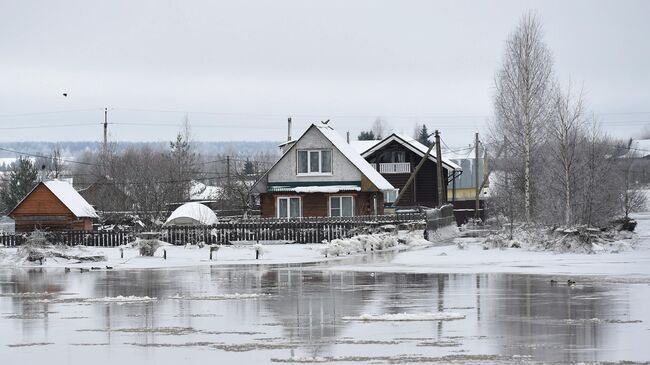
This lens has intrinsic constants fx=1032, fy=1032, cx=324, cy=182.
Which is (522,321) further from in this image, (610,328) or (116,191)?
(116,191)

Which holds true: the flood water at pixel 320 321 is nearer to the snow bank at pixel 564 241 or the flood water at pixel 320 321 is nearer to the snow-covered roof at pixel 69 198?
the snow bank at pixel 564 241

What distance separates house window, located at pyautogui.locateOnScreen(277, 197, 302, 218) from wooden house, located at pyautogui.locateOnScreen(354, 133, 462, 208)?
19.0 metres

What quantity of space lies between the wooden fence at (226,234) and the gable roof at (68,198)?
559cm

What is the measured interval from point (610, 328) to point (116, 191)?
6798 centimetres

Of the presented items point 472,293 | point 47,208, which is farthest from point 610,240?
point 47,208

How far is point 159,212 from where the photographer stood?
6512 cm

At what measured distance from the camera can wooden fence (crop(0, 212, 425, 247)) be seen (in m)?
46.3

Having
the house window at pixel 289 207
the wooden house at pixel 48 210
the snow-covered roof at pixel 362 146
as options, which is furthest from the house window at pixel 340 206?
the snow-covered roof at pixel 362 146

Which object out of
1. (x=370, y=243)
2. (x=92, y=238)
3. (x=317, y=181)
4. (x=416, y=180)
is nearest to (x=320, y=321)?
(x=370, y=243)

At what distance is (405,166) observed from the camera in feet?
263

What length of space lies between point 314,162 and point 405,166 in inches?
829

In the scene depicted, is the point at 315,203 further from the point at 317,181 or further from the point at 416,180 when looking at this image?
the point at 416,180

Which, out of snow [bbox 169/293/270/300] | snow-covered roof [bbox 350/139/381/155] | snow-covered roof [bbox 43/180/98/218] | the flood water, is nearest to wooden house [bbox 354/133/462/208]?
snow-covered roof [bbox 350/139/381/155]

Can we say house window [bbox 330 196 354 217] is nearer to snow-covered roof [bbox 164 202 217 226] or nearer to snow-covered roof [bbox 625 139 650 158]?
snow-covered roof [bbox 164 202 217 226]
